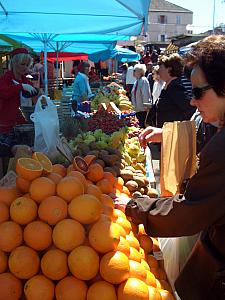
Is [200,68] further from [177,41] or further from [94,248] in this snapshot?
[177,41]

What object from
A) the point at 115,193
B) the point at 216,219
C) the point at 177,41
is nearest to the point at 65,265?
the point at 216,219

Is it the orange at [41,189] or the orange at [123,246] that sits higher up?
the orange at [41,189]

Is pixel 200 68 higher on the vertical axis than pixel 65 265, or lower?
higher

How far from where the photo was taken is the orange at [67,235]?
171 cm

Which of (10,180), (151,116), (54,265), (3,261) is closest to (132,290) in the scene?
(54,265)

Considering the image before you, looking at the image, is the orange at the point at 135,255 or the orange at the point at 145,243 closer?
the orange at the point at 135,255

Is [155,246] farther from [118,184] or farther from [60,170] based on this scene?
[60,170]

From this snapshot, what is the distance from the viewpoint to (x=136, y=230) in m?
2.33

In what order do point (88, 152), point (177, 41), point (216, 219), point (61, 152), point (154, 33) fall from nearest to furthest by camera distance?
point (216, 219)
point (61, 152)
point (88, 152)
point (177, 41)
point (154, 33)

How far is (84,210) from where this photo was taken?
5.95 ft

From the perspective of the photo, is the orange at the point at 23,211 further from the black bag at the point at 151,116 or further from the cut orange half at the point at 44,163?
the black bag at the point at 151,116

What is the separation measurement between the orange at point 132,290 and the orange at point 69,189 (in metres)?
0.48

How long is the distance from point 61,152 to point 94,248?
3.36 ft

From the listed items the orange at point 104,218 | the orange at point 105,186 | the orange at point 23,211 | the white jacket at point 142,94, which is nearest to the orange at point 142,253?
the orange at point 104,218
